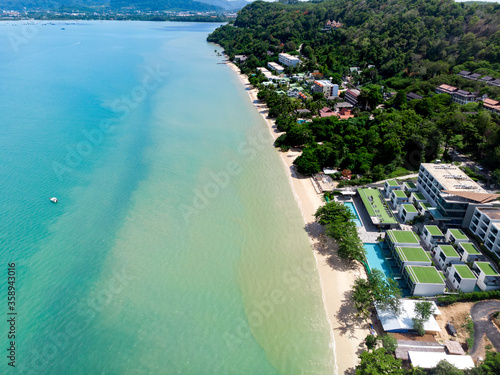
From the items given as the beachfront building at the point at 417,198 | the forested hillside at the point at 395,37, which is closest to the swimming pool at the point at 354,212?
the beachfront building at the point at 417,198

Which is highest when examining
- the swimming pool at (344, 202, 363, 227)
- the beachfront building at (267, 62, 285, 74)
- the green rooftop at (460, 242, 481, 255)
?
the beachfront building at (267, 62, 285, 74)

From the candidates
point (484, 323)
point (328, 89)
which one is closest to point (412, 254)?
point (484, 323)

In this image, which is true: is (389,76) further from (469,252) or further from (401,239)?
(469,252)

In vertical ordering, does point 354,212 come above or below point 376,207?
below

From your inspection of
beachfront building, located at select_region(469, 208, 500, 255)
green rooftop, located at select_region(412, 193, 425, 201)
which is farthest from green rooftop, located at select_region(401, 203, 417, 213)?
beachfront building, located at select_region(469, 208, 500, 255)

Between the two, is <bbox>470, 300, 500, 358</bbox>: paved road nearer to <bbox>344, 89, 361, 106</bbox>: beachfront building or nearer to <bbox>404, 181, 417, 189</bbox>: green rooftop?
<bbox>404, 181, 417, 189</bbox>: green rooftop

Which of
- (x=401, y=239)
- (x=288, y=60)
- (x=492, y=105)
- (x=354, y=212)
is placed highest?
(x=288, y=60)
